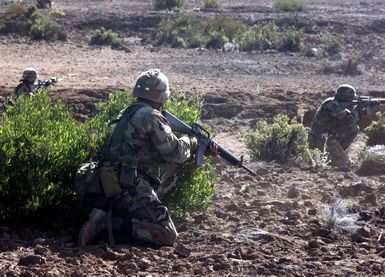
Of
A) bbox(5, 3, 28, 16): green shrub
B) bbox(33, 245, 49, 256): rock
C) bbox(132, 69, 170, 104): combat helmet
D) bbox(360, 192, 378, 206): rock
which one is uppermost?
bbox(132, 69, 170, 104): combat helmet

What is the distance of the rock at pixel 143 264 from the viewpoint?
5.59 m

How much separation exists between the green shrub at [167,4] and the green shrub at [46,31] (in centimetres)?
1049

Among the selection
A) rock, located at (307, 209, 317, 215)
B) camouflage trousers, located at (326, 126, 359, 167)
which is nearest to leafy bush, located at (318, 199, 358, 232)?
rock, located at (307, 209, 317, 215)

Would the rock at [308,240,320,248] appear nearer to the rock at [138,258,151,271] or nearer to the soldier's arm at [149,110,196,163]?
the soldier's arm at [149,110,196,163]

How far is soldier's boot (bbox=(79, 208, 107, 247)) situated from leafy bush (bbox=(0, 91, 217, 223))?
1.30ft

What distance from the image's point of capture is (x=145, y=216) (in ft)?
20.7

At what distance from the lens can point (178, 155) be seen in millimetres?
6543

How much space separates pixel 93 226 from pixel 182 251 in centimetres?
72

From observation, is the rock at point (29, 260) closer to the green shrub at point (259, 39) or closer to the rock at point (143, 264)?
the rock at point (143, 264)

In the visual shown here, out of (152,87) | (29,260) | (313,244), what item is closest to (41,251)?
(29,260)

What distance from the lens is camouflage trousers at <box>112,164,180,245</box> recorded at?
20.5ft

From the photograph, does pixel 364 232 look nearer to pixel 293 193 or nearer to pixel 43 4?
pixel 293 193

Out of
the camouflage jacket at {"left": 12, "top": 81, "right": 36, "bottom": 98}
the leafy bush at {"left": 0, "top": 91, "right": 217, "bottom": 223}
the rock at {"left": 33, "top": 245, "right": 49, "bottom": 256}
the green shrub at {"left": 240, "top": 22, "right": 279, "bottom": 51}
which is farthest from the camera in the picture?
the green shrub at {"left": 240, "top": 22, "right": 279, "bottom": 51}

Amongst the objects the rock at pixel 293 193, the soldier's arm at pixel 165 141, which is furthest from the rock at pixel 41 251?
the rock at pixel 293 193
